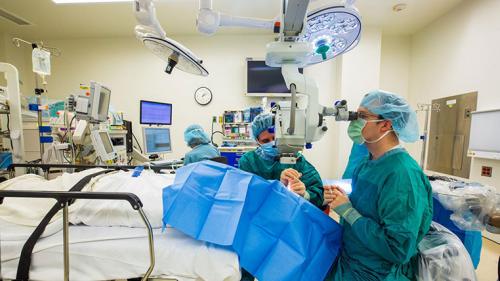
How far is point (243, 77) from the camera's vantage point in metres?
4.27

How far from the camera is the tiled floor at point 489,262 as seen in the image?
2.03m

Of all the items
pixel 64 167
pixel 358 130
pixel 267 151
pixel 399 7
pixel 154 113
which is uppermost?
pixel 399 7

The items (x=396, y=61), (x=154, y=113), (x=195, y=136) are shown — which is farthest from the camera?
(x=396, y=61)

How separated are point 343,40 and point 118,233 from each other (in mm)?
1471

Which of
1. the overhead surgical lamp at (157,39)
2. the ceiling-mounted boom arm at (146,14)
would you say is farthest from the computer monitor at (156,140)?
the ceiling-mounted boom arm at (146,14)

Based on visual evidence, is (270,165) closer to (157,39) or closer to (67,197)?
(157,39)

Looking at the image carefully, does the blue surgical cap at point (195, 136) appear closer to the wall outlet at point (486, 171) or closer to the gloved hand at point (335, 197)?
the gloved hand at point (335, 197)

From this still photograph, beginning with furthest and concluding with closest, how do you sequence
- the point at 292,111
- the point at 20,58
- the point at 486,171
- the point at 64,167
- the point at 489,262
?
the point at 20,58 < the point at 486,171 < the point at 489,262 < the point at 64,167 < the point at 292,111

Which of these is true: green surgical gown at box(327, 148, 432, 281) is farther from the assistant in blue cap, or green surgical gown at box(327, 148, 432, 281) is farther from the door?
the door

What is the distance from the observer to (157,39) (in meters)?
0.96

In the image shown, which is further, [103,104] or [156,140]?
[156,140]

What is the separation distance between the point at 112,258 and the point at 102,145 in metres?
1.52

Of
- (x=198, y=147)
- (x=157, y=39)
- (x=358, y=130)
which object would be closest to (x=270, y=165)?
(x=358, y=130)

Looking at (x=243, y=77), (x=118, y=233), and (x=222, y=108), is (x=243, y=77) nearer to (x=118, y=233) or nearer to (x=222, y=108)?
(x=222, y=108)
